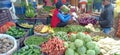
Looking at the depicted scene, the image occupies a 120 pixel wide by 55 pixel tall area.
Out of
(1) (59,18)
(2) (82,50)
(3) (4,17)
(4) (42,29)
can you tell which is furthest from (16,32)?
(2) (82,50)

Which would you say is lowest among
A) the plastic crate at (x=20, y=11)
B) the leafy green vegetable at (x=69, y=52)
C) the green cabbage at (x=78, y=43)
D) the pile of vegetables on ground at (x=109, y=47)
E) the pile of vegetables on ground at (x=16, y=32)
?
the plastic crate at (x=20, y=11)

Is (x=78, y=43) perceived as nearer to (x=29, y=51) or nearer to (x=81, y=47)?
(x=81, y=47)

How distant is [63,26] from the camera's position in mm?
Result: 6527

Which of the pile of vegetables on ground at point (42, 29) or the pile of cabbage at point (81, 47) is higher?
the pile of cabbage at point (81, 47)

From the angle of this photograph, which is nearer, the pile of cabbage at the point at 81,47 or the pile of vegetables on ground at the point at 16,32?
the pile of cabbage at the point at 81,47

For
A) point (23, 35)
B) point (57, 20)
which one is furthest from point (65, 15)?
point (23, 35)

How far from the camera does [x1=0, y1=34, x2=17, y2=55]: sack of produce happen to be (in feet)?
14.2

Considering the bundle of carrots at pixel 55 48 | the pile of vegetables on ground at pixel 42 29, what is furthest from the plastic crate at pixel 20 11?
the bundle of carrots at pixel 55 48

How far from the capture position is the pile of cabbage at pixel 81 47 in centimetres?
382

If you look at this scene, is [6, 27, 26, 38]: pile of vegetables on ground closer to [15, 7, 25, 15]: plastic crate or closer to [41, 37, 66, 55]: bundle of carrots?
[41, 37, 66, 55]: bundle of carrots

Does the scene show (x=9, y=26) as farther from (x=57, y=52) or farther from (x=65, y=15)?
(x=57, y=52)

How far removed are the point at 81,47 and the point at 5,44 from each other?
1.67m

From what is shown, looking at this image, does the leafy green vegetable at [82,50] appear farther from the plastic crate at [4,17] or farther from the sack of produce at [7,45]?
the plastic crate at [4,17]

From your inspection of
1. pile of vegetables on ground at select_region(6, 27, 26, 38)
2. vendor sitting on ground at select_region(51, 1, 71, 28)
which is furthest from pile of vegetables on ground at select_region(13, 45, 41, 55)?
vendor sitting on ground at select_region(51, 1, 71, 28)
